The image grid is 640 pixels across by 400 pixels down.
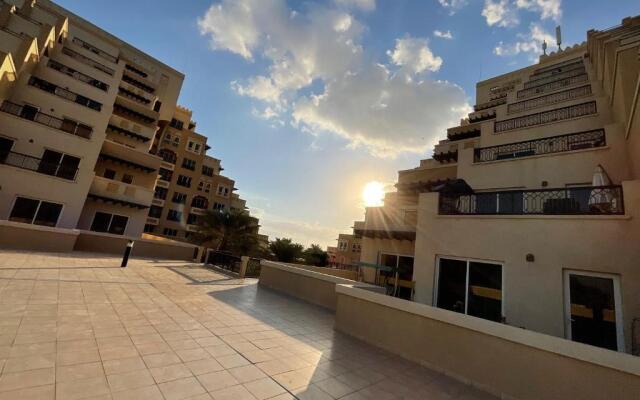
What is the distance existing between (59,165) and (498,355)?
24.8 metres

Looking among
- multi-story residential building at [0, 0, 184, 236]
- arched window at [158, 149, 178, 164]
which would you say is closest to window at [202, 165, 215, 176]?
arched window at [158, 149, 178, 164]

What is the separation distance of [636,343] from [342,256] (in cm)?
4827

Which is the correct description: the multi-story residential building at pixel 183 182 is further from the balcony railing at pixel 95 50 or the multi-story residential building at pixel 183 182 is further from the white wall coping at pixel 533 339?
the white wall coping at pixel 533 339

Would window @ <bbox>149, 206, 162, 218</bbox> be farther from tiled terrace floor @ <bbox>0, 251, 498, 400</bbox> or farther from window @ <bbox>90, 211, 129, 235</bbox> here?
tiled terrace floor @ <bbox>0, 251, 498, 400</bbox>

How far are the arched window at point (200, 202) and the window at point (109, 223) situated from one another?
20.0m

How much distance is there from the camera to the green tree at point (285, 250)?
82.1ft

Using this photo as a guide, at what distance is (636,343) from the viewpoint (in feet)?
18.3

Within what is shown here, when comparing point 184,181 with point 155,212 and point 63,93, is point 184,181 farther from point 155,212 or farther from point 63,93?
point 63,93

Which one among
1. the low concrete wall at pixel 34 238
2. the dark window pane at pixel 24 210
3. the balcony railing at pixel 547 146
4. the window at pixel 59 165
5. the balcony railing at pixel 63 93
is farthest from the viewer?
the balcony railing at pixel 63 93

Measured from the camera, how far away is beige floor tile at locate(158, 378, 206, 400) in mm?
3364

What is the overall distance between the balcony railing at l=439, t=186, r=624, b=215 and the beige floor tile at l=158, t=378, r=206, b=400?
335 inches

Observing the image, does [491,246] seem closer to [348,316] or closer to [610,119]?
[348,316]

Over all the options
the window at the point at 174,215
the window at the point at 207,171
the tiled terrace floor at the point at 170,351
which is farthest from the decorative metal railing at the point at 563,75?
the window at the point at 174,215

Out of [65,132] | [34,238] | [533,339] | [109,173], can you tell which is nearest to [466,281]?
[533,339]
